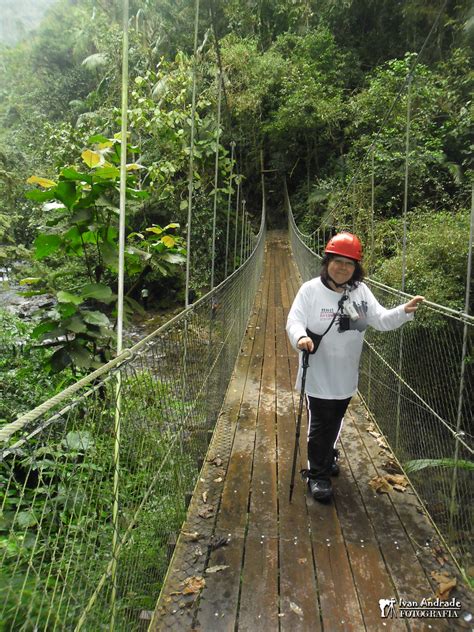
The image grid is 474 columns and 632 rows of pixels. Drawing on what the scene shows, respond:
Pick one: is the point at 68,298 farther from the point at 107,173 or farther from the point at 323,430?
the point at 323,430

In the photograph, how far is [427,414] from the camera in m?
1.89

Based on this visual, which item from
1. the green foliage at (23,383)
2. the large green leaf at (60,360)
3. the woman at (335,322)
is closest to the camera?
the woman at (335,322)

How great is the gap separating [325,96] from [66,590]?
11039 millimetres

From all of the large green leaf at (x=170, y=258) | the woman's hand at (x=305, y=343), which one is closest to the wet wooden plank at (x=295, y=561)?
the woman's hand at (x=305, y=343)

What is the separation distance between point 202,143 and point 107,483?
5.24 metres

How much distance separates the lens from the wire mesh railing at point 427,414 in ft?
5.18

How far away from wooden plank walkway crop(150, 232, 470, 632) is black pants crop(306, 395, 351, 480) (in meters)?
0.15

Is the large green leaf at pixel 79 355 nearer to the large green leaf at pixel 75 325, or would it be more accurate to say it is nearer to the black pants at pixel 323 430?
the large green leaf at pixel 75 325

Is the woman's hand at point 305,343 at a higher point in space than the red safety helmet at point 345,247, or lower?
lower

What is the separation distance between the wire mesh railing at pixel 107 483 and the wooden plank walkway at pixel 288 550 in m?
0.11

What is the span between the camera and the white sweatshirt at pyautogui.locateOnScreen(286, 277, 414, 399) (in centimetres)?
171

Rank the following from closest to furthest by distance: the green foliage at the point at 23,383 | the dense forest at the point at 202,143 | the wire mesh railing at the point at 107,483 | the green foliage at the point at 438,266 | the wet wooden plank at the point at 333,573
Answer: the wire mesh railing at the point at 107,483, the wet wooden plank at the point at 333,573, the dense forest at the point at 202,143, the green foliage at the point at 23,383, the green foliage at the point at 438,266
